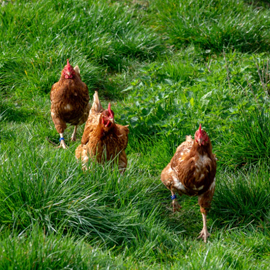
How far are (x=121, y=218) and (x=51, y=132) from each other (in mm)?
2318

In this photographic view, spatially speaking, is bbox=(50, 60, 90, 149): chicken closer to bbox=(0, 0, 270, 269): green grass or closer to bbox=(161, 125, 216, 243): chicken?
bbox=(0, 0, 270, 269): green grass

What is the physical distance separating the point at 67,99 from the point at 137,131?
98 centimetres

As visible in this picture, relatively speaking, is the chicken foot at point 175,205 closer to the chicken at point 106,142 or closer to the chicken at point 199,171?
the chicken at point 199,171

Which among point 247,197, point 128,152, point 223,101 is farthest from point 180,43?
point 247,197

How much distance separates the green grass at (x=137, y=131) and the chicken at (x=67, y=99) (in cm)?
25

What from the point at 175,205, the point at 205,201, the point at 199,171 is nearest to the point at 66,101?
the point at 175,205

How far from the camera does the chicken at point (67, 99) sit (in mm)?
5465

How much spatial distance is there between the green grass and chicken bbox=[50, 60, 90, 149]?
246 mm

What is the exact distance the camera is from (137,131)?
5305mm

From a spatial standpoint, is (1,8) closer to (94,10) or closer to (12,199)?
(94,10)

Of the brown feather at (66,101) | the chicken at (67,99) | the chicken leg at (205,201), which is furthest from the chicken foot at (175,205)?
the brown feather at (66,101)

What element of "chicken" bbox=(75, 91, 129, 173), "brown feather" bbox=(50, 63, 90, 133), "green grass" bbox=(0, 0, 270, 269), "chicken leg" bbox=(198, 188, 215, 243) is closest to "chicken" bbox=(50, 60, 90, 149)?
"brown feather" bbox=(50, 63, 90, 133)

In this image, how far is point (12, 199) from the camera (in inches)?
136

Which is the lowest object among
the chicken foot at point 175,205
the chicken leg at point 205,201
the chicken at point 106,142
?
the chicken foot at point 175,205
